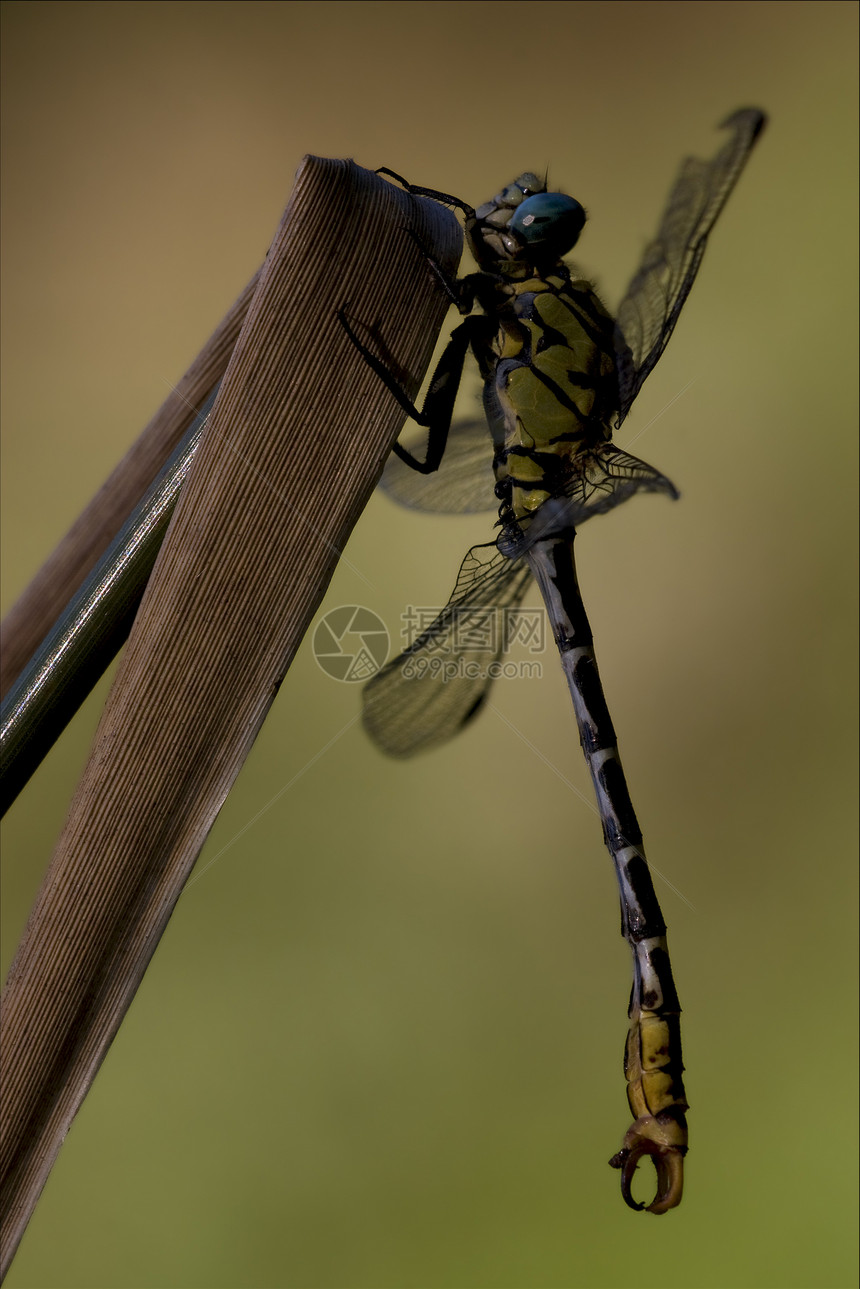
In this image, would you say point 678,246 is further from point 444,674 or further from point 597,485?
point 444,674

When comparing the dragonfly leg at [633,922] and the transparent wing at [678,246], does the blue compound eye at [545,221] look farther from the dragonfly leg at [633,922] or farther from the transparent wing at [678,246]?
the dragonfly leg at [633,922]

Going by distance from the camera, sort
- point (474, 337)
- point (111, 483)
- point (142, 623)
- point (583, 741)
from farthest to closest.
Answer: point (583, 741) < point (474, 337) < point (111, 483) < point (142, 623)

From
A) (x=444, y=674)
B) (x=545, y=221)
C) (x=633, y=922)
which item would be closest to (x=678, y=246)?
(x=545, y=221)

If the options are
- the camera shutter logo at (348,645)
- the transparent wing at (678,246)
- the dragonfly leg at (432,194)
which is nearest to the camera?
the dragonfly leg at (432,194)

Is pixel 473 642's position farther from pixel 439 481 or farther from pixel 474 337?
pixel 474 337

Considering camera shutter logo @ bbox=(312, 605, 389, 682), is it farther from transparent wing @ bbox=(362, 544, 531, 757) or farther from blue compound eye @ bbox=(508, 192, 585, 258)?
blue compound eye @ bbox=(508, 192, 585, 258)

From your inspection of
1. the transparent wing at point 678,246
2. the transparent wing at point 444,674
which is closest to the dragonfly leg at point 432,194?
the transparent wing at point 678,246

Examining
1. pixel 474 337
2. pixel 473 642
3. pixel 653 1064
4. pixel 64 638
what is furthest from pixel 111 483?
pixel 653 1064
